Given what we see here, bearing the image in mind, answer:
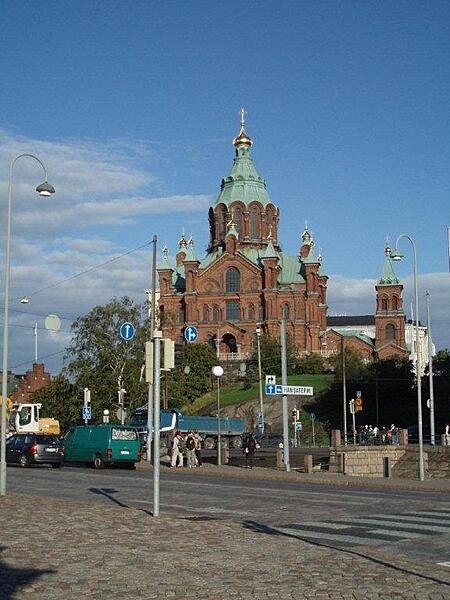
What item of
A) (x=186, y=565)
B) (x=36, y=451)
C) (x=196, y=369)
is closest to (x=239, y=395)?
(x=196, y=369)

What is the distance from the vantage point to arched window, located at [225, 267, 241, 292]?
118688 millimetres

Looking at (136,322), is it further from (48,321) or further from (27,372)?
(27,372)

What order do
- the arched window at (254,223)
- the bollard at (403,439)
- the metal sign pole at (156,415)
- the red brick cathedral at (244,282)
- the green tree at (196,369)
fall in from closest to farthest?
the metal sign pole at (156,415)
the bollard at (403,439)
the green tree at (196,369)
the red brick cathedral at (244,282)
the arched window at (254,223)

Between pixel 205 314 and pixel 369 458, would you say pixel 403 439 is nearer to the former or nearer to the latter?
pixel 369 458

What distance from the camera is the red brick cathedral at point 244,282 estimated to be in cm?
11606

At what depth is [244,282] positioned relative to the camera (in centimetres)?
11819

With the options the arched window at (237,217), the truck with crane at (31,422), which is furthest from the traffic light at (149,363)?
the arched window at (237,217)

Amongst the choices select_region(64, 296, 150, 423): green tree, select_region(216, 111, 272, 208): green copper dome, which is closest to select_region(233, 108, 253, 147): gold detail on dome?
select_region(216, 111, 272, 208): green copper dome

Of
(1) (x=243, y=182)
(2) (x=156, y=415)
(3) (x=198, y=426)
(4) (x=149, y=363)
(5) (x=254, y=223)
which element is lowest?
(2) (x=156, y=415)

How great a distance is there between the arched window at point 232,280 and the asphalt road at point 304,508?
283 feet

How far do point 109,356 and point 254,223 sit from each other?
184 ft

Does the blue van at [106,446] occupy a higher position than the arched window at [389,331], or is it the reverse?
the arched window at [389,331]

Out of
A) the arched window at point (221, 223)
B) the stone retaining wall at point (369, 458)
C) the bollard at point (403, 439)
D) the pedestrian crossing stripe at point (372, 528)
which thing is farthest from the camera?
the arched window at point (221, 223)

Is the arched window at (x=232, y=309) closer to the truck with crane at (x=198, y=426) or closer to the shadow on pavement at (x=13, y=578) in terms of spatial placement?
the truck with crane at (x=198, y=426)
